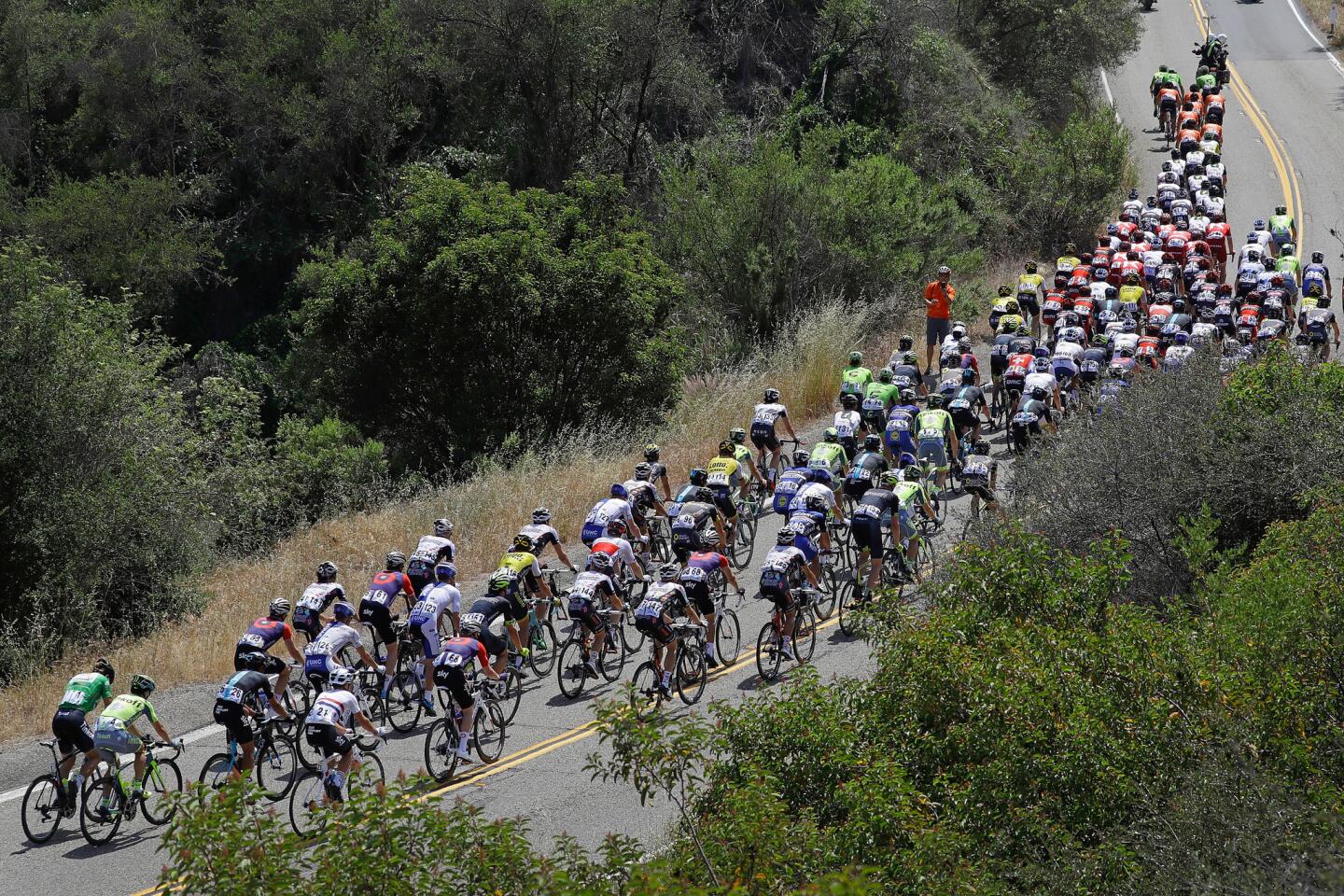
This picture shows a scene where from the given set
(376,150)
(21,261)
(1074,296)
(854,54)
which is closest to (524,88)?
(376,150)

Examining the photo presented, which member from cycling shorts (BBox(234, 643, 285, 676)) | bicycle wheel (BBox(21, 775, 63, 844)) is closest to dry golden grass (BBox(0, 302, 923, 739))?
bicycle wheel (BBox(21, 775, 63, 844))

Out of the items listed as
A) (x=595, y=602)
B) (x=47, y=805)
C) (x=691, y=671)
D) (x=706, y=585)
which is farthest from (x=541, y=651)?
(x=47, y=805)

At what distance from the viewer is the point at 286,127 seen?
44.7 metres

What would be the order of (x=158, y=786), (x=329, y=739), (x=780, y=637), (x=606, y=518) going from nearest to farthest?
(x=329, y=739)
(x=158, y=786)
(x=780, y=637)
(x=606, y=518)

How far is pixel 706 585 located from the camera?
52.5 feet

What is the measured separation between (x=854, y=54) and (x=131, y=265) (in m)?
22.3

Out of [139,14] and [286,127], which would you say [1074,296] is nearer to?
[286,127]

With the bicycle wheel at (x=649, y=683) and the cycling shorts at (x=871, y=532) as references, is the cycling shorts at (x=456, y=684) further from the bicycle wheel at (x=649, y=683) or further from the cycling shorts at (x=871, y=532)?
the cycling shorts at (x=871, y=532)

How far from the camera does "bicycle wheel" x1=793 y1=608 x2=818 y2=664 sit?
55.0 ft

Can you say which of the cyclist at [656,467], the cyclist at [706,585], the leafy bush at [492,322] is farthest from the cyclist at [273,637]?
the leafy bush at [492,322]

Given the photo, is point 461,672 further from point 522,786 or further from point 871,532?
point 871,532

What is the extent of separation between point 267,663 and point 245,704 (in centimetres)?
69

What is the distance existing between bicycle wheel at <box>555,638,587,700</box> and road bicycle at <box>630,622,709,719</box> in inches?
26.5

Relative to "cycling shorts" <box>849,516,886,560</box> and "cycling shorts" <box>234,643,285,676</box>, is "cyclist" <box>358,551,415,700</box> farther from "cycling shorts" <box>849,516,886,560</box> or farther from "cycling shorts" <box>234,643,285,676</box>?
"cycling shorts" <box>849,516,886,560</box>
